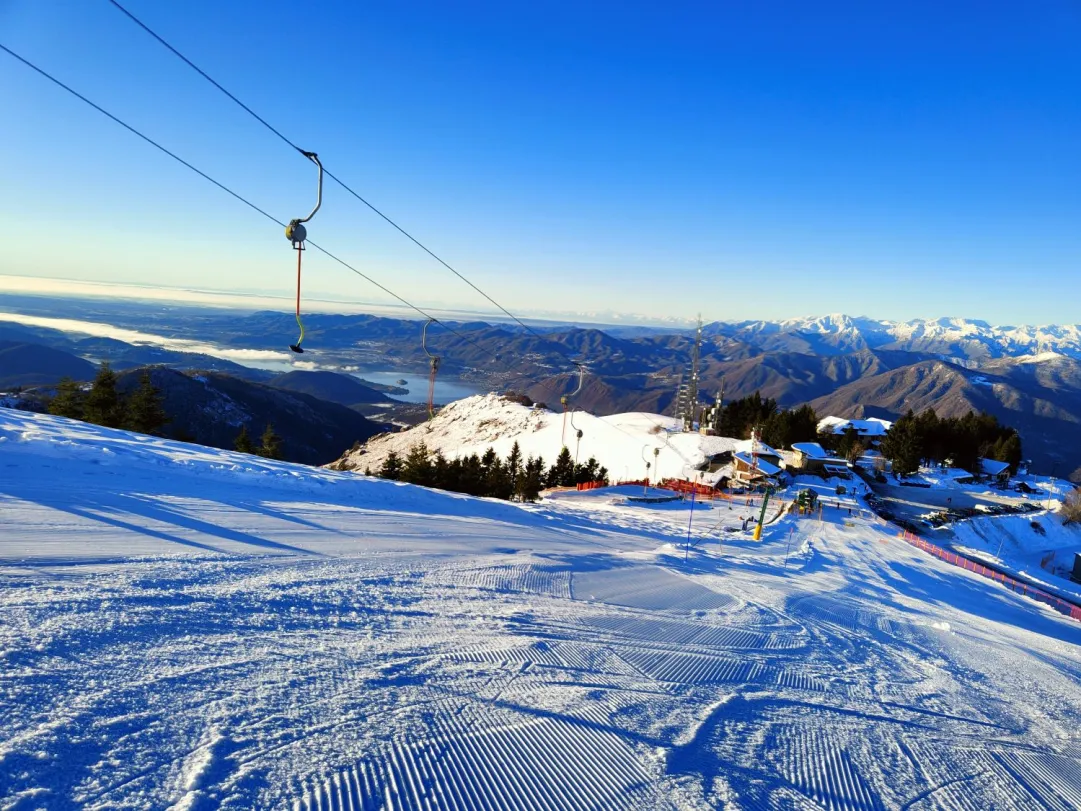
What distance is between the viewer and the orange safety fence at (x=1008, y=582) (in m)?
21.7

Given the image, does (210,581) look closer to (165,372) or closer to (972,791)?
(972,791)

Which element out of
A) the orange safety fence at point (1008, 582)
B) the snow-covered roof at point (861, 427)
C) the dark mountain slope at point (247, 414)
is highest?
the snow-covered roof at point (861, 427)

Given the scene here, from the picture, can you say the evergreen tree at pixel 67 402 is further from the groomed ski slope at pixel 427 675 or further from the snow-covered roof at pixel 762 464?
the snow-covered roof at pixel 762 464

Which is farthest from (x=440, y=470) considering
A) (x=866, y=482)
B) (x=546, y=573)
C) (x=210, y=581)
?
(x=866, y=482)

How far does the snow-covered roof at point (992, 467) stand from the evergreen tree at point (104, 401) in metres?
93.5

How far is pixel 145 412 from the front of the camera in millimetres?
39375

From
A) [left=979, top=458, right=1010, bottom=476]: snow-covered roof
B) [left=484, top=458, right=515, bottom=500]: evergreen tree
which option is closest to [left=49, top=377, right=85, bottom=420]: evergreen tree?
[left=484, top=458, right=515, bottom=500]: evergreen tree

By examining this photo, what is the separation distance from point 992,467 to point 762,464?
1732 inches

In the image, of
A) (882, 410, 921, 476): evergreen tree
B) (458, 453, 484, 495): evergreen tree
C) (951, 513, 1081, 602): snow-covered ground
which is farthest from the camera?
(882, 410, 921, 476): evergreen tree

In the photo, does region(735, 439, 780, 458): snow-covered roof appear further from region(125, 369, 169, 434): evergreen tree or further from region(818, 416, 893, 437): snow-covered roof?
region(125, 369, 169, 434): evergreen tree

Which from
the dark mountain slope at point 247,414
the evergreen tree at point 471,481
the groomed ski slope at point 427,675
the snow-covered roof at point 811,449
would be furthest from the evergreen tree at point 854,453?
the dark mountain slope at point 247,414

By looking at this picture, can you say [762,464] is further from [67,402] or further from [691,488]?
[67,402]

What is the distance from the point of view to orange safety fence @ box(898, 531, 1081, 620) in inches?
854

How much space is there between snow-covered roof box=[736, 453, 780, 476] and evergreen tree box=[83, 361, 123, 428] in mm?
50574
